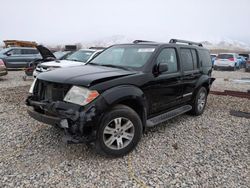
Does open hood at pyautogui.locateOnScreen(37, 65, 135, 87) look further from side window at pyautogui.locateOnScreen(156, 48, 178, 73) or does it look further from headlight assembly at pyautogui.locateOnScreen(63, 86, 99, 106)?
side window at pyautogui.locateOnScreen(156, 48, 178, 73)

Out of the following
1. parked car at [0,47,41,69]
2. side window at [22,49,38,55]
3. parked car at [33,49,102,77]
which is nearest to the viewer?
parked car at [33,49,102,77]

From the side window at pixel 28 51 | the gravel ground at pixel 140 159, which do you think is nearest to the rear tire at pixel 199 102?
the gravel ground at pixel 140 159

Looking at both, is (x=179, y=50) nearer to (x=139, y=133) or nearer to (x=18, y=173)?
Result: (x=139, y=133)

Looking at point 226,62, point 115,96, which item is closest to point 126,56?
point 115,96

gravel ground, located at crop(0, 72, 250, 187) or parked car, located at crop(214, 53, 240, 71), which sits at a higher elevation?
gravel ground, located at crop(0, 72, 250, 187)

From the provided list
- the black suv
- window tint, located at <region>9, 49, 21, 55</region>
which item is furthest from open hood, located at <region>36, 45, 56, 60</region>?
the black suv

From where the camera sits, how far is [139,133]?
333 centimetres

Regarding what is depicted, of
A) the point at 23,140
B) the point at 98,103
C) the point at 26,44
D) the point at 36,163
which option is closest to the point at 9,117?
the point at 23,140

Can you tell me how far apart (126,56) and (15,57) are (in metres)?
12.4

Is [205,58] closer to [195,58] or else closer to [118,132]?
[195,58]

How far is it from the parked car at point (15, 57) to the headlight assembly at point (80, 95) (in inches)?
502

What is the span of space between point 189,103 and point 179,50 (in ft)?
4.63

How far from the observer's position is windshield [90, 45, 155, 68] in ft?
12.5

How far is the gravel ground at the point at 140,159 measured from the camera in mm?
2656
